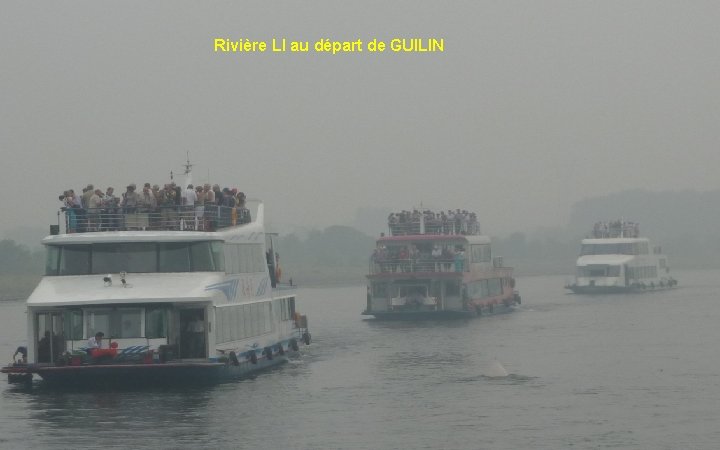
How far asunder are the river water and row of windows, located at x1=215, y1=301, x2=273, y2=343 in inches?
60.5

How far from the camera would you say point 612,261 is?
10544 cm

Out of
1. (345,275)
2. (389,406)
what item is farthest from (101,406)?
(345,275)

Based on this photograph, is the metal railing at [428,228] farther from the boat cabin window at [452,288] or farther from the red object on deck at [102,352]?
the red object on deck at [102,352]

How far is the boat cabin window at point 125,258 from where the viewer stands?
132ft

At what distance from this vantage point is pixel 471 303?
74938mm

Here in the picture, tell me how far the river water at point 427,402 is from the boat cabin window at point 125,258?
3.57 meters

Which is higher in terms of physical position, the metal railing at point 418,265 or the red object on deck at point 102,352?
the metal railing at point 418,265

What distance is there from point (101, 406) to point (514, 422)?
37.3 ft

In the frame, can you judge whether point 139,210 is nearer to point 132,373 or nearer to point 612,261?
point 132,373

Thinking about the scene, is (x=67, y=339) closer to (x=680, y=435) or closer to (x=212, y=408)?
(x=212, y=408)

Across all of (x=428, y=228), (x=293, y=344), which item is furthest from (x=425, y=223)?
(x=293, y=344)

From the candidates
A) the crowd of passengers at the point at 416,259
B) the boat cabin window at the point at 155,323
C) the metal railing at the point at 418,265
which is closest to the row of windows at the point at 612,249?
the crowd of passengers at the point at 416,259

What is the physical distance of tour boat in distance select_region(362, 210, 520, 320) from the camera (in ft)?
237

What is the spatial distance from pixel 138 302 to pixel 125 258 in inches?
86.4
